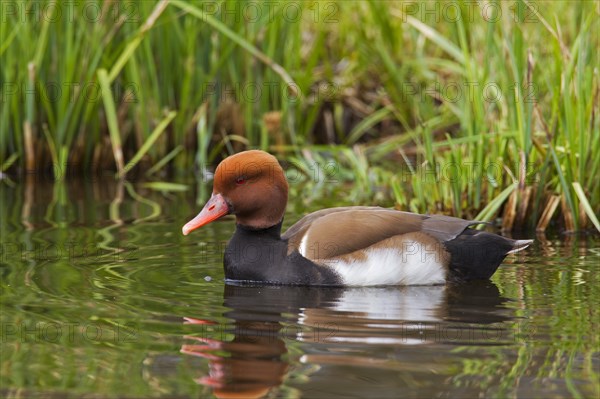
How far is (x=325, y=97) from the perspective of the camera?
36.5 ft

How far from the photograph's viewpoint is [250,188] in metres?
6.17

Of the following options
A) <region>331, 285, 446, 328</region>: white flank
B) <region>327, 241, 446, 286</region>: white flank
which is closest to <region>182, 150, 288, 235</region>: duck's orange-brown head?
<region>327, 241, 446, 286</region>: white flank

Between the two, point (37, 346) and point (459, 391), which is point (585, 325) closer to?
point (459, 391)

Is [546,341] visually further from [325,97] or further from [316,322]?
[325,97]

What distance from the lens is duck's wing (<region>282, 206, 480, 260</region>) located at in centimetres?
599

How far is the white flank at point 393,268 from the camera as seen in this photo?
19.6ft

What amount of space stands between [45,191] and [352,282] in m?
4.07

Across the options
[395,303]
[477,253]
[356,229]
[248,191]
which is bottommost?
[395,303]

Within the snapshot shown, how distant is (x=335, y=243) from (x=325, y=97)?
5296 millimetres

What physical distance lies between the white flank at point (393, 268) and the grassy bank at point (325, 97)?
43.2 inches

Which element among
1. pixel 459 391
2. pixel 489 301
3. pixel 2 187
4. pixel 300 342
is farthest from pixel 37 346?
pixel 2 187

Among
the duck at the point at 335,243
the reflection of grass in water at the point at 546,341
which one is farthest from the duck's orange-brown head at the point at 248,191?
the reflection of grass in water at the point at 546,341

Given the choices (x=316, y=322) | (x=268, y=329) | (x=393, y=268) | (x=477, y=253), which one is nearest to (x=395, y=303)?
(x=393, y=268)

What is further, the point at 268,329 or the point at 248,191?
the point at 248,191
